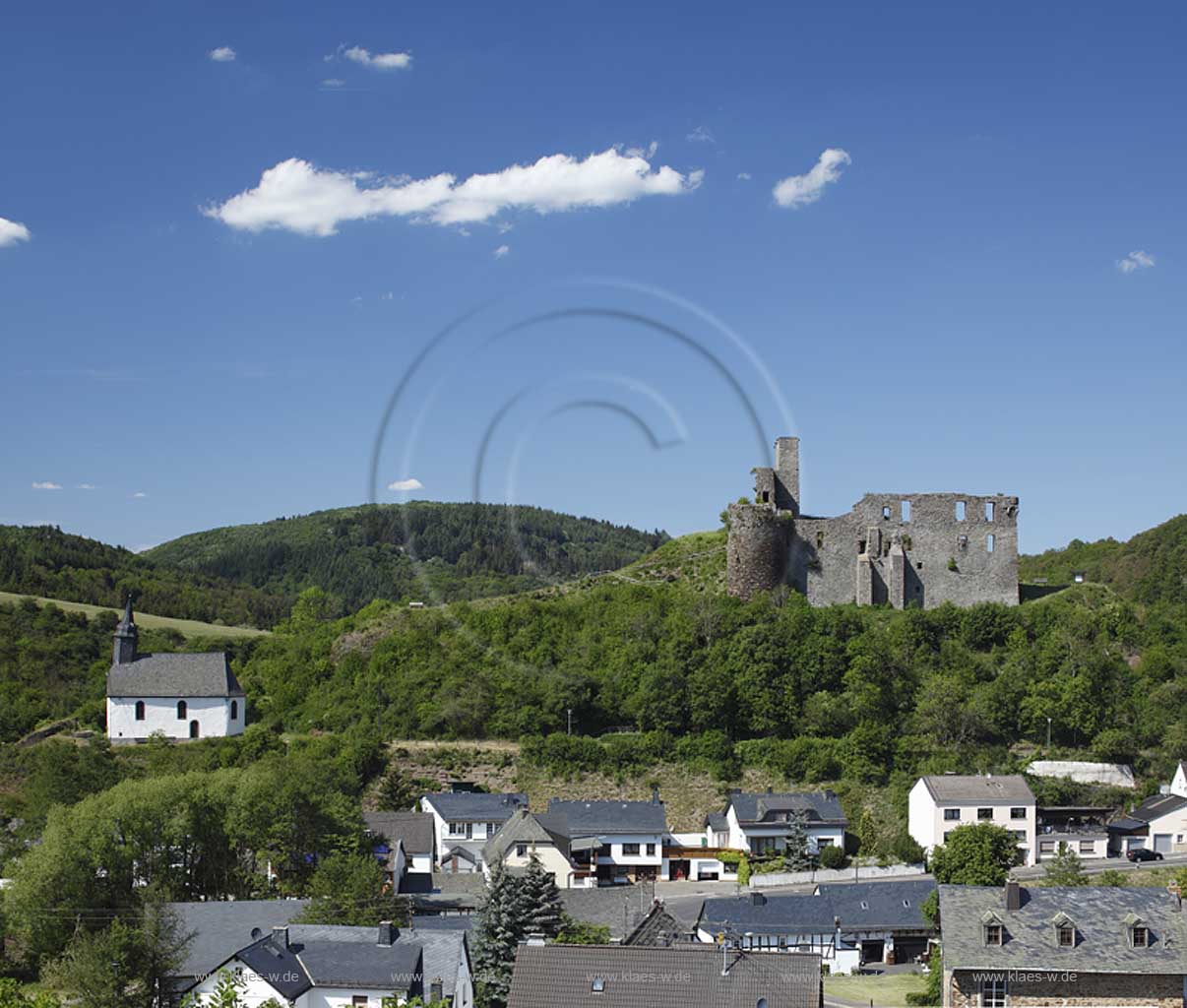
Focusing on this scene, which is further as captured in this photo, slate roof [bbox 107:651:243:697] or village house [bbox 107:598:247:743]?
slate roof [bbox 107:651:243:697]

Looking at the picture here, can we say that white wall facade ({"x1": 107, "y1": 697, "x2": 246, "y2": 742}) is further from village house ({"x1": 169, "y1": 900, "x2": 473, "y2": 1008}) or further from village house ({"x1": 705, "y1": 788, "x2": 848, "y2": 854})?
village house ({"x1": 169, "y1": 900, "x2": 473, "y2": 1008})

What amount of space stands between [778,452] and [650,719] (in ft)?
40.7

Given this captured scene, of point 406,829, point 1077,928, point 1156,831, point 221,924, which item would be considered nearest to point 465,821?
point 406,829

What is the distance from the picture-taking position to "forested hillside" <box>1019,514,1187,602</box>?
76500 millimetres

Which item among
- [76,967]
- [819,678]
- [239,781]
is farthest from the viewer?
[819,678]

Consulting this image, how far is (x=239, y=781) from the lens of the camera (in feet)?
150

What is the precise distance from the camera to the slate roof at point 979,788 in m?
51.1

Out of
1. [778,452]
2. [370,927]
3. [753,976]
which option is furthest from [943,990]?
[778,452]

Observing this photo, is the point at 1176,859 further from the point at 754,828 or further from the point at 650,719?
the point at 650,719

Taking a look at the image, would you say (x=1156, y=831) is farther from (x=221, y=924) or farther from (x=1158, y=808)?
(x=221, y=924)

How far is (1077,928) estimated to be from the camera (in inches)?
1247

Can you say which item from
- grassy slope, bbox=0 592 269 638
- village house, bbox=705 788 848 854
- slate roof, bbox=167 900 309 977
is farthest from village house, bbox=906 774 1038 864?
grassy slope, bbox=0 592 269 638

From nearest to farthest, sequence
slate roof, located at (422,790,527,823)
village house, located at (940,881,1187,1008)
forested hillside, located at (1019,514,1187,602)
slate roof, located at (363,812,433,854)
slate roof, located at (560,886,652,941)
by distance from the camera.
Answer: village house, located at (940,881,1187,1008), slate roof, located at (560,886,652,941), slate roof, located at (363,812,433,854), slate roof, located at (422,790,527,823), forested hillside, located at (1019,514,1187,602)

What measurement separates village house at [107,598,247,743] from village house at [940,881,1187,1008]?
42.2 meters
